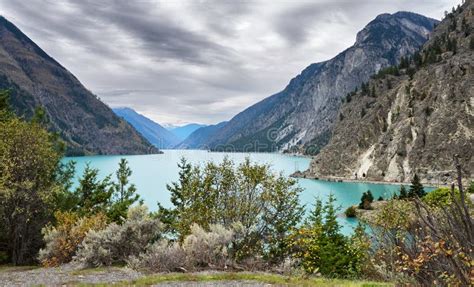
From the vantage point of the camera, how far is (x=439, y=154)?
109750 mm

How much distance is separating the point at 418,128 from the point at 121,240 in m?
119

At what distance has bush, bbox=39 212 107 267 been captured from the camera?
1930 centimetres

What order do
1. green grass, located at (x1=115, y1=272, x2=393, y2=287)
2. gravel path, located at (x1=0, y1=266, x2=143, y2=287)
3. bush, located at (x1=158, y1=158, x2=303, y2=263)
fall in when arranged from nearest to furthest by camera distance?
1. green grass, located at (x1=115, y1=272, x2=393, y2=287)
2. gravel path, located at (x1=0, y1=266, x2=143, y2=287)
3. bush, located at (x1=158, y1=158, x2=303, y2=263)

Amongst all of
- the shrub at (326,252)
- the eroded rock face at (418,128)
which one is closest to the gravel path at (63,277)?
the shrub at (326,252)

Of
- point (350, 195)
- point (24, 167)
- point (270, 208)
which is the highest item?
point (24, 167)

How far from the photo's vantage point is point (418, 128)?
119688 millimetres

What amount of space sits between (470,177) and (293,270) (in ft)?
326

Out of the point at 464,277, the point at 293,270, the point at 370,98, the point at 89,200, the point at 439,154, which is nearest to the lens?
the point at 464,277

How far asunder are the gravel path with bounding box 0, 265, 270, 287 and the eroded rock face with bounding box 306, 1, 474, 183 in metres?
105

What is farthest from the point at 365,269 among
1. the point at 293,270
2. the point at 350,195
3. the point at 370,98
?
the point at 370,98

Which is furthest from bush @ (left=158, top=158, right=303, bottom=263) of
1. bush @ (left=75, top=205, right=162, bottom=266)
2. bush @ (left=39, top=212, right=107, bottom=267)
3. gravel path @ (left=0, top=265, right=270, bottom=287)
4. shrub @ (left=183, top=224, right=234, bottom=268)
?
gravel path @ (left=0, top=265, right=270, bottom=287)

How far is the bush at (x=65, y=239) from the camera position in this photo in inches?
760

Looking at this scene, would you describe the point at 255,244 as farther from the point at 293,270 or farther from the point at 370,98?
the point at 370,98

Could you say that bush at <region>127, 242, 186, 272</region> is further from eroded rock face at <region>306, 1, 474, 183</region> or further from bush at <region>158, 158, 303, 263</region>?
eroded rock face at <region>306, 1, 474, 183</region>
